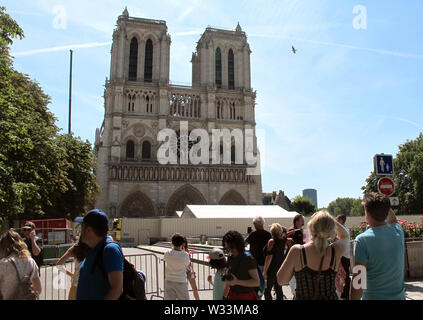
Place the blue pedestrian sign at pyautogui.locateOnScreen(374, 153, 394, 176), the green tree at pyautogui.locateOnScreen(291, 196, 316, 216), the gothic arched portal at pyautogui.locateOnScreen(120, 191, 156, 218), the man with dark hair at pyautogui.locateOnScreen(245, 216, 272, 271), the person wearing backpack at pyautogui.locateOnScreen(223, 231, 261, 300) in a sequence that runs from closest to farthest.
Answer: the person wearing backpack at pyautogui.locateOnScreen(223, 231, 261, 300)
the man with dark hair at pyautogui.locateOnScreen(245, 216, 272, 271)
the blue pedestrian sign at pyautogui.locateOnScreen(374, 153, 394, 176)
the gothic arched portal at pyautogui.locateOnScreen(120, 191, 156, 218)
the green tree at pyautogui.locateOnScreen(291, 196, 316, 216)

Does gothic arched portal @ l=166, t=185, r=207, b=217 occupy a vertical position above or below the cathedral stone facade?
below

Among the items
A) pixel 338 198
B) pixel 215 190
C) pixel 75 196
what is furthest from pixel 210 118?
pixel 338 198

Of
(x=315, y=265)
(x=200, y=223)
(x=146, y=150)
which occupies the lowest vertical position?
(x=200, y=223)

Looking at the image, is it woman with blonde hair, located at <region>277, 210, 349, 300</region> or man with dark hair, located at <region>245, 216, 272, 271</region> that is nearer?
woman with blonde hair, located at <region>277, 210, 349, 300</region>

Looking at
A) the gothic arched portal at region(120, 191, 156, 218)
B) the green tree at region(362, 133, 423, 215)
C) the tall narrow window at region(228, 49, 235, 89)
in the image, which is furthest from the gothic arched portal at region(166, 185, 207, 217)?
the green tree at region(362, 133, 423, 215)

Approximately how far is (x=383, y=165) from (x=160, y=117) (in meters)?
33.3

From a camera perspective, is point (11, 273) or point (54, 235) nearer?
point (11, 273)

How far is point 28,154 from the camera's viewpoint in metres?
13.8

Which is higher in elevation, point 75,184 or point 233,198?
point 75,184

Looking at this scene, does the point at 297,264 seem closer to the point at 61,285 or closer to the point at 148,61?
the point at 61,285

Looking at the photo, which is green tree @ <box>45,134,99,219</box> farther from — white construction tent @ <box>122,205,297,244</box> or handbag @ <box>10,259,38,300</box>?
handbag @ <box>10,259,38,300</box>

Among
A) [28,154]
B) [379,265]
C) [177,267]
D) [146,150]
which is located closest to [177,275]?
[177,267]

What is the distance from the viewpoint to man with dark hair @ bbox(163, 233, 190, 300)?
4914mm

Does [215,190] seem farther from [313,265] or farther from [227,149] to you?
[313,265]
